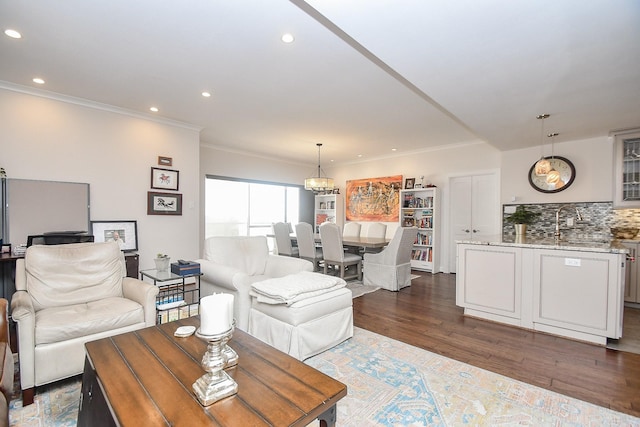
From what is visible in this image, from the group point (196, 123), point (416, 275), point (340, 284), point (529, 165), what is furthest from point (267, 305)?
point (529, 165)

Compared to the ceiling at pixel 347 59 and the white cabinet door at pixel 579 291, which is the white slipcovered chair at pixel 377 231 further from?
the white cabinet door at pixel 579 291

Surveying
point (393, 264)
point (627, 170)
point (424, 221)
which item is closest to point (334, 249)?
point (393, 264)

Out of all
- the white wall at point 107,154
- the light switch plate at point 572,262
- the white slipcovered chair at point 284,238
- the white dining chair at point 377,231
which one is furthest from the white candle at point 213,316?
the white dining chair at point 377,231

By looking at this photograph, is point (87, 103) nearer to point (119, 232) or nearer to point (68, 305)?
point (119, 232)

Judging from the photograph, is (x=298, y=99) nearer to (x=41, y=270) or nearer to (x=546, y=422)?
(x=41, y=270)

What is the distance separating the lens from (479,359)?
2.44 meters

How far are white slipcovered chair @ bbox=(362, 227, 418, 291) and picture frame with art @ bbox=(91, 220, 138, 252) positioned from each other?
3.52 metres

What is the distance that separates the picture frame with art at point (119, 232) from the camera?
3.93m

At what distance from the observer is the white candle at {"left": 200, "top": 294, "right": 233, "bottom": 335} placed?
43.6 inches

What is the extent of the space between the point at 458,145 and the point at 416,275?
273 centimetres

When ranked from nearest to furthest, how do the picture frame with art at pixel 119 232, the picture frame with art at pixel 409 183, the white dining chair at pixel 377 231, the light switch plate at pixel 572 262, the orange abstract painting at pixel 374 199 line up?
the light switch plate at pixel 572 262 < the picture frame with art at pixel 119 232 < the white dining chair at pixel 377 231 < the picture frame with art at pixel 409 183 < the orange abstract painting at pixel 374 199

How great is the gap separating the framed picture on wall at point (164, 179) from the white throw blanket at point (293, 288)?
9.21 ft

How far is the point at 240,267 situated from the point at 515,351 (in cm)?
280

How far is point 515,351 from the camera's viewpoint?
102 inches
